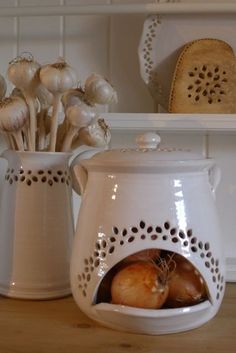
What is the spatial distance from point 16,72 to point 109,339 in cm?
39

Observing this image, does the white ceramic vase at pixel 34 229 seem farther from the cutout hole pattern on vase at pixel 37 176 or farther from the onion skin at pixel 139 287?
the onion skin at pixel 139 287

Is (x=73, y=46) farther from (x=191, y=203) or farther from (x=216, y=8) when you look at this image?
(x=191, y=203)

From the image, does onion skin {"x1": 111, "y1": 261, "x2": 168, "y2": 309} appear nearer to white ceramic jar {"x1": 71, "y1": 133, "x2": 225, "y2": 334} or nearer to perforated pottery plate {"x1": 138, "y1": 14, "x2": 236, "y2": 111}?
white ceramic jar {"x1": 71, "y1": 133, "x2": 225, "y2": 334}

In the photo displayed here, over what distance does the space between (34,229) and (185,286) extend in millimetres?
249

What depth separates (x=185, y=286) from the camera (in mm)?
611

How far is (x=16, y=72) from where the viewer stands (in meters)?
0.69

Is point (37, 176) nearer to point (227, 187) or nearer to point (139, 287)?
point (139, 287)

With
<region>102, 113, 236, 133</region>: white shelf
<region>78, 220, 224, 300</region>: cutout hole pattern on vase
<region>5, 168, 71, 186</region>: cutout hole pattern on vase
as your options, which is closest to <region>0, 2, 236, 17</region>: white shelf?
<region>102, 113, 236, 133</region>: white shelf

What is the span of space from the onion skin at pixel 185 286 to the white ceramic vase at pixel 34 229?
8.0 inches

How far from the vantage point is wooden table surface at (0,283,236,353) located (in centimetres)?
56

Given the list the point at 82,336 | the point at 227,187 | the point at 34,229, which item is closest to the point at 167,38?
the point at 227,187

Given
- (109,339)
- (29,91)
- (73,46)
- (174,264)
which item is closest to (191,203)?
(174,264)

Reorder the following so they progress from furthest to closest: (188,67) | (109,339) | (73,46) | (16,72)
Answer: (73,46) < (188,67) < (16,72) < (109,339)

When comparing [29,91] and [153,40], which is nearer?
[29,91]
